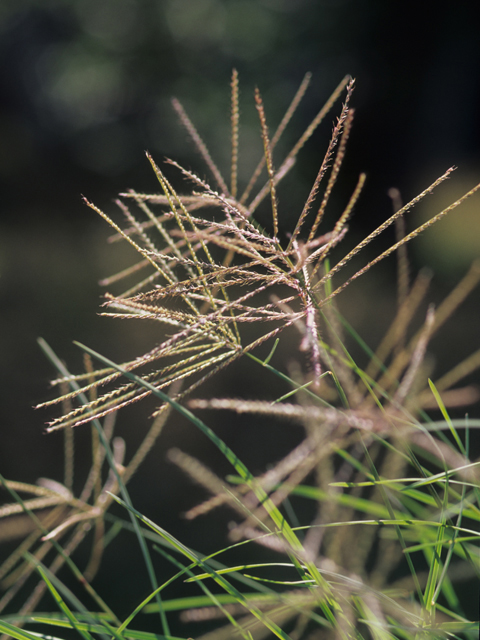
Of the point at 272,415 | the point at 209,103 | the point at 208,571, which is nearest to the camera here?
the point at 208,571

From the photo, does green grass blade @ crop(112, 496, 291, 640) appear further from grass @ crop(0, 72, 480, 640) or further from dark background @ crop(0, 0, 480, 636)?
dark background @ crop(0, 0, 480, 636)

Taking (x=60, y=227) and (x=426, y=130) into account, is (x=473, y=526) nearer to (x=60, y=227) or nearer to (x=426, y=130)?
(x=426, y=130)

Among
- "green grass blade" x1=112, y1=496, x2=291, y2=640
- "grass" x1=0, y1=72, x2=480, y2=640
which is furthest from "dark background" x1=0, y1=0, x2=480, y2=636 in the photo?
"green grass blade" x1=112, y1=496, x2=291, y2=640

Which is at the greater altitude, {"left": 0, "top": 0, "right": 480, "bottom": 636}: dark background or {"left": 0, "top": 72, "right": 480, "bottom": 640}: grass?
{"left": 0, "top": 0, "right": 480, "bottom": 636}: dark background

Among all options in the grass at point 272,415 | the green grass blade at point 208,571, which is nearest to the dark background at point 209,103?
the grass at point 272,415

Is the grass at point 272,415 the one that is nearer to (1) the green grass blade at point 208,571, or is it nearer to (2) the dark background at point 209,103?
(1) the green grass blade at point 208,571

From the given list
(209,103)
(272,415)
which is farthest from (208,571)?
(209,103)

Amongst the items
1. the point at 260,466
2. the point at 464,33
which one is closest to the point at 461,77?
the point at 464,33

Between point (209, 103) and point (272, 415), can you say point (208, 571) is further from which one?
point (209, 103)
